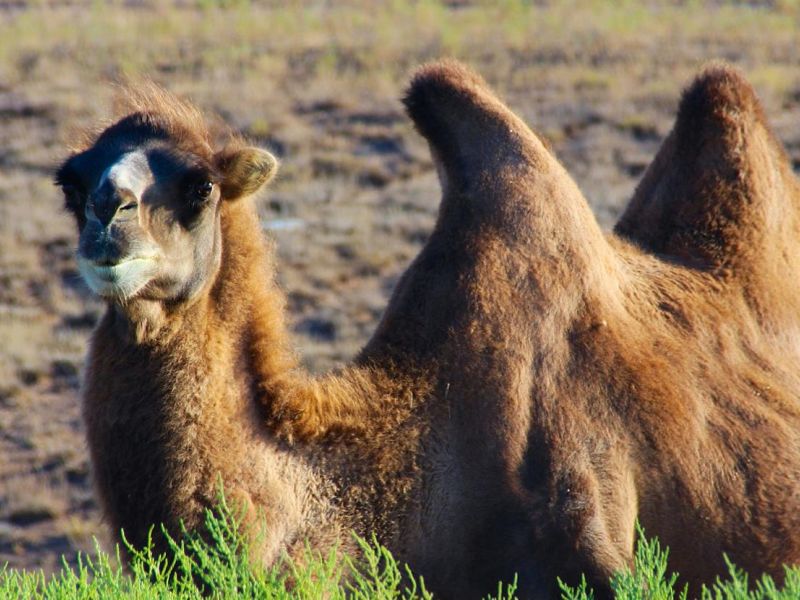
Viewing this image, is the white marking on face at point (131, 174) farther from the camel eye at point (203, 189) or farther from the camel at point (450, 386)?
the camel eye at point (203, 189)

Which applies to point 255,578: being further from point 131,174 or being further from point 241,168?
point 241,168

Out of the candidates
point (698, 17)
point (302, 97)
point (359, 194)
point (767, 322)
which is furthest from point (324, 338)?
point (698, 17)

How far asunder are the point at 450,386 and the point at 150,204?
3.90ft

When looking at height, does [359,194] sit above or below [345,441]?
below

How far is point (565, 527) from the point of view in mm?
4527

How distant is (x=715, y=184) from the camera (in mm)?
5945

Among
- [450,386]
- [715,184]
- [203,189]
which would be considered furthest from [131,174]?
[715,184]

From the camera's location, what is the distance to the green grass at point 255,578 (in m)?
4.11

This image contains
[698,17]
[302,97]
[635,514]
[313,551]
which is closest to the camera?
[313,551]

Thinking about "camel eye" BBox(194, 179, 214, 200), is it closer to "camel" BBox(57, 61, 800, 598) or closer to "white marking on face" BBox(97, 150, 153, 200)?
"camel" BBox(57, 61, 800, 598)

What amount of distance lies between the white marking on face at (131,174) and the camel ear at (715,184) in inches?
94.7

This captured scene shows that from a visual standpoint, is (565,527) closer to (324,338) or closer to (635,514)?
(635,514)

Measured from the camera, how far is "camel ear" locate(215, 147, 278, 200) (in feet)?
15.6

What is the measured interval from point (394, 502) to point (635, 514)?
33.8 inches
